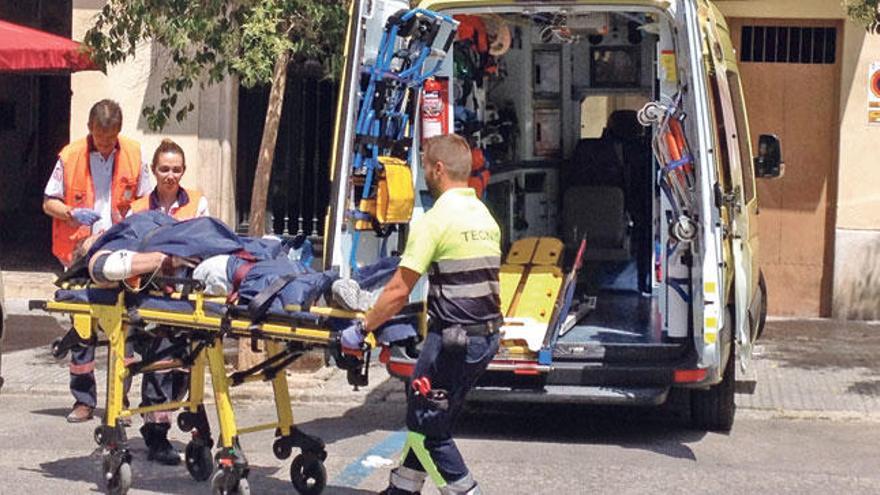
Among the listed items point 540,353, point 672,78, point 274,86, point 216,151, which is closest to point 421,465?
point 540,353

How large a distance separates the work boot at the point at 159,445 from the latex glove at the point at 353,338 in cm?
197

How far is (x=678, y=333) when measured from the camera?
941 centimetres

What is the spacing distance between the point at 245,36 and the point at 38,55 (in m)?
3.31

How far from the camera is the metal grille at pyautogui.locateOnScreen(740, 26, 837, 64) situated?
15156mm

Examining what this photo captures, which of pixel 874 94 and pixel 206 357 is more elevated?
pixel 874 94

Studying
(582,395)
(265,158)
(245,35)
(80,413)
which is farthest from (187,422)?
(265,158)

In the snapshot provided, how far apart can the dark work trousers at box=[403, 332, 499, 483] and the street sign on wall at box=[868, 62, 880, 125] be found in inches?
338

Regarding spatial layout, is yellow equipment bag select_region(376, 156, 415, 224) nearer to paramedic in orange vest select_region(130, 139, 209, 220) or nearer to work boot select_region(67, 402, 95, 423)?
paramedic in orange vest select_region(130, 139, 209, 220)

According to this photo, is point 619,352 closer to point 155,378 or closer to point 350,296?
point 155,378

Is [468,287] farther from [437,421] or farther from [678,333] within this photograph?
[678,333]

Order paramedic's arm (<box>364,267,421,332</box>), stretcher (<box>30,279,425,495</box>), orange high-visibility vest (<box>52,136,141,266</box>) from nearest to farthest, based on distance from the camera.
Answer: paramedic's arm (<box>364,267,421,332</box>)
stretcher (<box>30,279,425,495</box>)
orange high-visibility vest (<box>52,136,141,266</box>)

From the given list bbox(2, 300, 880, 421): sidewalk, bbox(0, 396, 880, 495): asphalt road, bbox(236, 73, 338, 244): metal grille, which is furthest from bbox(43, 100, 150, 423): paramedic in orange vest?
bbox(236, 73, 338, 244): metal grille

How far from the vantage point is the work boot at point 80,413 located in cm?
997

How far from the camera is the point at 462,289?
7.13 m
